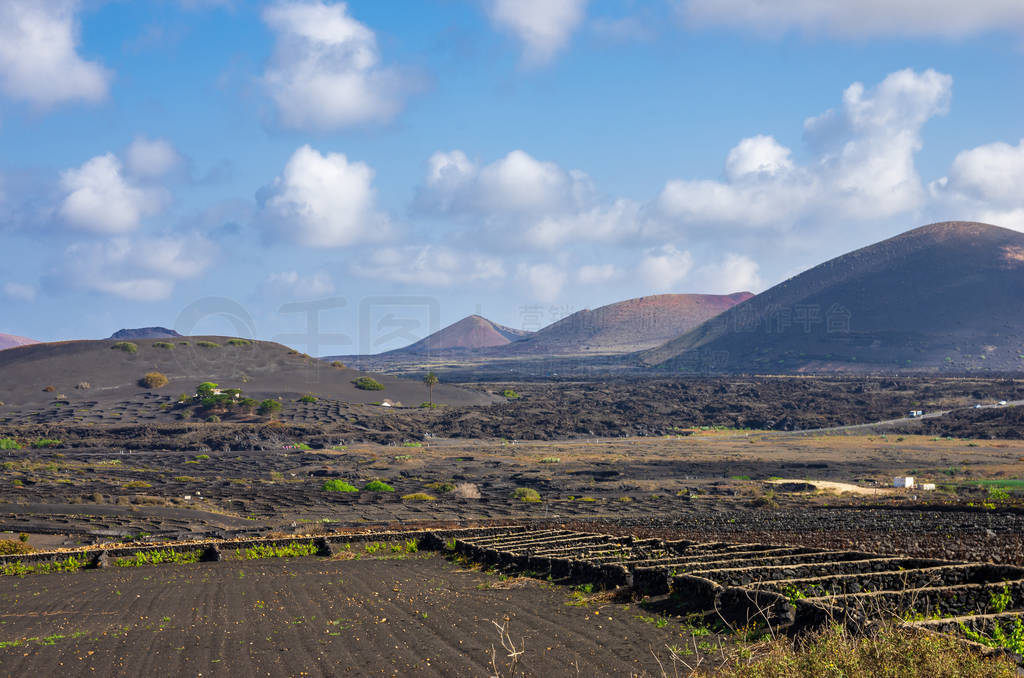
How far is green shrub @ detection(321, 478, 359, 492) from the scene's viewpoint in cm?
5672

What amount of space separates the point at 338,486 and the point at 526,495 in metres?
13.9

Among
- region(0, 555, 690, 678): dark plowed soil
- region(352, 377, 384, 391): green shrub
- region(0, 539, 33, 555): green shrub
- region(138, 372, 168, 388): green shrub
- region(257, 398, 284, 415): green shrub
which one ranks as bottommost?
region(0, 539, 33, 555): green shrub

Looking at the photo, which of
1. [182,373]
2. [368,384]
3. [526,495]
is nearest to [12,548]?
[526,495]

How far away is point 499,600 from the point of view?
62.2 ft

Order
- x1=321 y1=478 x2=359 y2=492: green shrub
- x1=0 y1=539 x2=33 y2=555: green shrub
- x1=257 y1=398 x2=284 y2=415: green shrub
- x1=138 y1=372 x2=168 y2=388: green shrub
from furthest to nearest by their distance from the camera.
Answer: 1. x1=138 y1=372 x2=168 y2=388: green shrub
2. x1=257 y1=398 x2=284 y2=415: green shrub
3. x1=321 y1=478 x2=359 y2=492: green shrub
4. x1=0 y1=539 x2=33 y2=555: green shrub

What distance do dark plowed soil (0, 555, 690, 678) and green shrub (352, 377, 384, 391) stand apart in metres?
101

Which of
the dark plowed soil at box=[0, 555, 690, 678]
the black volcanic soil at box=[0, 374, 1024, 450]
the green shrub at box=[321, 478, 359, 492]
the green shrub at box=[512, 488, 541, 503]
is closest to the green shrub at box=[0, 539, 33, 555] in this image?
the dark plowed soil at box=[0, 555, 690, 678]

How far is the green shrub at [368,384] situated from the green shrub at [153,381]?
1059 inches

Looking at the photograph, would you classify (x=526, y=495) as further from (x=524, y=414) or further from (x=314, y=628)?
(x=524, y=414)

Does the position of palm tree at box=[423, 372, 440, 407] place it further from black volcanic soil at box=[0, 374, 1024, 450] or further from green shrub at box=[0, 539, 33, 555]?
green shrub at box=[0, 539, 33, 555]

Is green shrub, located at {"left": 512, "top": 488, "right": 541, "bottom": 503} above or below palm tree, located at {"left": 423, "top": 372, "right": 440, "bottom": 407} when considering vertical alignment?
below

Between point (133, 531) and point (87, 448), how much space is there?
49.6 meters

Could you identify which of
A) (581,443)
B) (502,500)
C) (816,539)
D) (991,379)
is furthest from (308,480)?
(991,379)

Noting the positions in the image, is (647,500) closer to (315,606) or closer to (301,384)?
(315,606)
